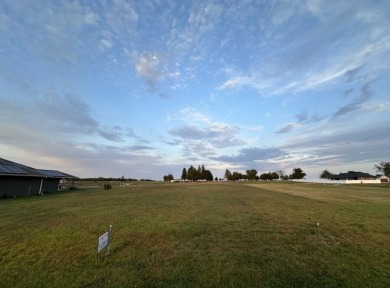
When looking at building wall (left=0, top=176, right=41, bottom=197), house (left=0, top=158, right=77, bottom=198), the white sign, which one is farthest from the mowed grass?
building wall (left=0, top=176, right=41, bottom=197)

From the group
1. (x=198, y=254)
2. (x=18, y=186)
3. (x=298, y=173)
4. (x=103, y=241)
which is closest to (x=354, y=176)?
(x=298, y=173)

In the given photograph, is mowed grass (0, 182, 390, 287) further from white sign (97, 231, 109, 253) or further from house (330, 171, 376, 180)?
house (330, 171, 376, 180)

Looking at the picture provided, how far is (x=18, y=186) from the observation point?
36438 mm

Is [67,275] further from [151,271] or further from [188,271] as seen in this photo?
[188,271]

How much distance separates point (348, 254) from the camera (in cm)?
928

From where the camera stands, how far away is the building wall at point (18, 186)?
1318 inches

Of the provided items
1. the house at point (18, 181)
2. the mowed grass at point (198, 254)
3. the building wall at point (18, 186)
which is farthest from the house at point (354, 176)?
the mowed grass at point (198, 254)

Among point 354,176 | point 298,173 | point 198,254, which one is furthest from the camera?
point 298,173

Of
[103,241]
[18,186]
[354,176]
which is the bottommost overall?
[103,241]

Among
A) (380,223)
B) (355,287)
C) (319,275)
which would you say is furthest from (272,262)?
(380,223)

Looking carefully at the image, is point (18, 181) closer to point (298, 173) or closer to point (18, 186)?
point (18, 186)

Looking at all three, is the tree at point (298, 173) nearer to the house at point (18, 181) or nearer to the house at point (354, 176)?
the house at point (354, 176)

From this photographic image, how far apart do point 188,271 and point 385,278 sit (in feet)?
18.0

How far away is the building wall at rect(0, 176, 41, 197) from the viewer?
33.5 m
